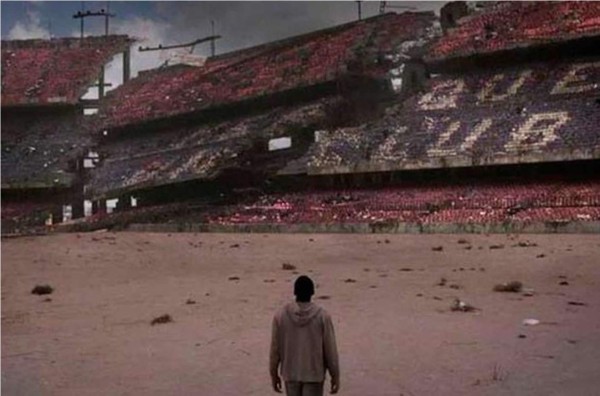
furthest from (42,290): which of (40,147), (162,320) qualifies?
(40,147)

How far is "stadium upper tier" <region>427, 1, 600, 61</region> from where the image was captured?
133ft

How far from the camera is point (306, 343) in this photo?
568cm

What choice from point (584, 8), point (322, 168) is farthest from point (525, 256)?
point (584, 8)

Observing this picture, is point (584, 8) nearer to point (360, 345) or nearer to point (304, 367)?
point (360, 345)

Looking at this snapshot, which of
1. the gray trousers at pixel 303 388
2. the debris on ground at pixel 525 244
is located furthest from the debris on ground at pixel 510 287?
the gray trousers at pixel 303 388

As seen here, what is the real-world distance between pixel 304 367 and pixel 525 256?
47.4 ft

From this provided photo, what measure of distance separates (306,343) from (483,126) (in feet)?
105

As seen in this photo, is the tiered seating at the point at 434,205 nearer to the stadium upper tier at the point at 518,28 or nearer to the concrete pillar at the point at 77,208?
the stadium upper tier at the point at 518,28

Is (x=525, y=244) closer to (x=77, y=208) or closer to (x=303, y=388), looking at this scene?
(x=303, y=388)

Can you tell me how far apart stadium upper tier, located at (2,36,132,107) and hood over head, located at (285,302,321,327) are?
5484 centimetres

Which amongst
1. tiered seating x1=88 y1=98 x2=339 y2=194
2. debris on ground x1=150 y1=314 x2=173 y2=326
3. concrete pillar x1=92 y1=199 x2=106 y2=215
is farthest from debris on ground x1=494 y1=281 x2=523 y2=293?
concrete pillar x1=92 y1=199 x2=106 y2=215

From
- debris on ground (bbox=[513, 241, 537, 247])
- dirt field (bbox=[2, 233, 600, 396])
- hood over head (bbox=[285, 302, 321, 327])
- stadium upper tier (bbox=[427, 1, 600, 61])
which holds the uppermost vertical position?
stadium upper tier (bbox=[427, 1, 600, 61])

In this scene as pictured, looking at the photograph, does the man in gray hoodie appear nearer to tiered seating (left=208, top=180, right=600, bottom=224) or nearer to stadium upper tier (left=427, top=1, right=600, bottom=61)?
tiered seating (left=208, top=180, right=600, bottom=224)

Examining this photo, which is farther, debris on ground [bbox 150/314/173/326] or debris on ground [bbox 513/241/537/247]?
debris on ground [bbox 513/241/537/247]
